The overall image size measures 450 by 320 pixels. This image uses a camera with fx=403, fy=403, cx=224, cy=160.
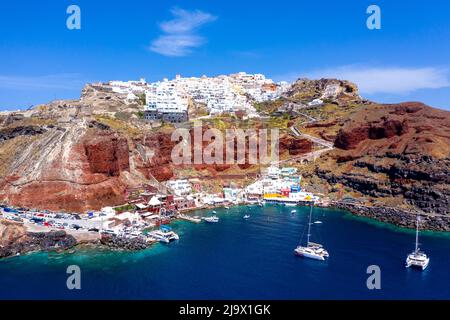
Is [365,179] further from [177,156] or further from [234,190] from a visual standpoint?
[177,156]

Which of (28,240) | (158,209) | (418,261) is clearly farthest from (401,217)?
(28,240)

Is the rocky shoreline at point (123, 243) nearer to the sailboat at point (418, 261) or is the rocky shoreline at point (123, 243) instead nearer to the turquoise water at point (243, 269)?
the turquoise water at point (243, 269)

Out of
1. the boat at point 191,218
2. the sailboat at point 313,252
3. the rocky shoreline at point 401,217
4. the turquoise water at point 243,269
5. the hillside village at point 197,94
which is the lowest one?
the turquoise water at point 243,269

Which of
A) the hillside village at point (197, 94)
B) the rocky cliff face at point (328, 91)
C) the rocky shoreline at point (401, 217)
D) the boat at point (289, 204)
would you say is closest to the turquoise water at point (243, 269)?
the rocky shoreline at point (401, 217)

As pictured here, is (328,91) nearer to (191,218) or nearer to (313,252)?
(191,218)
